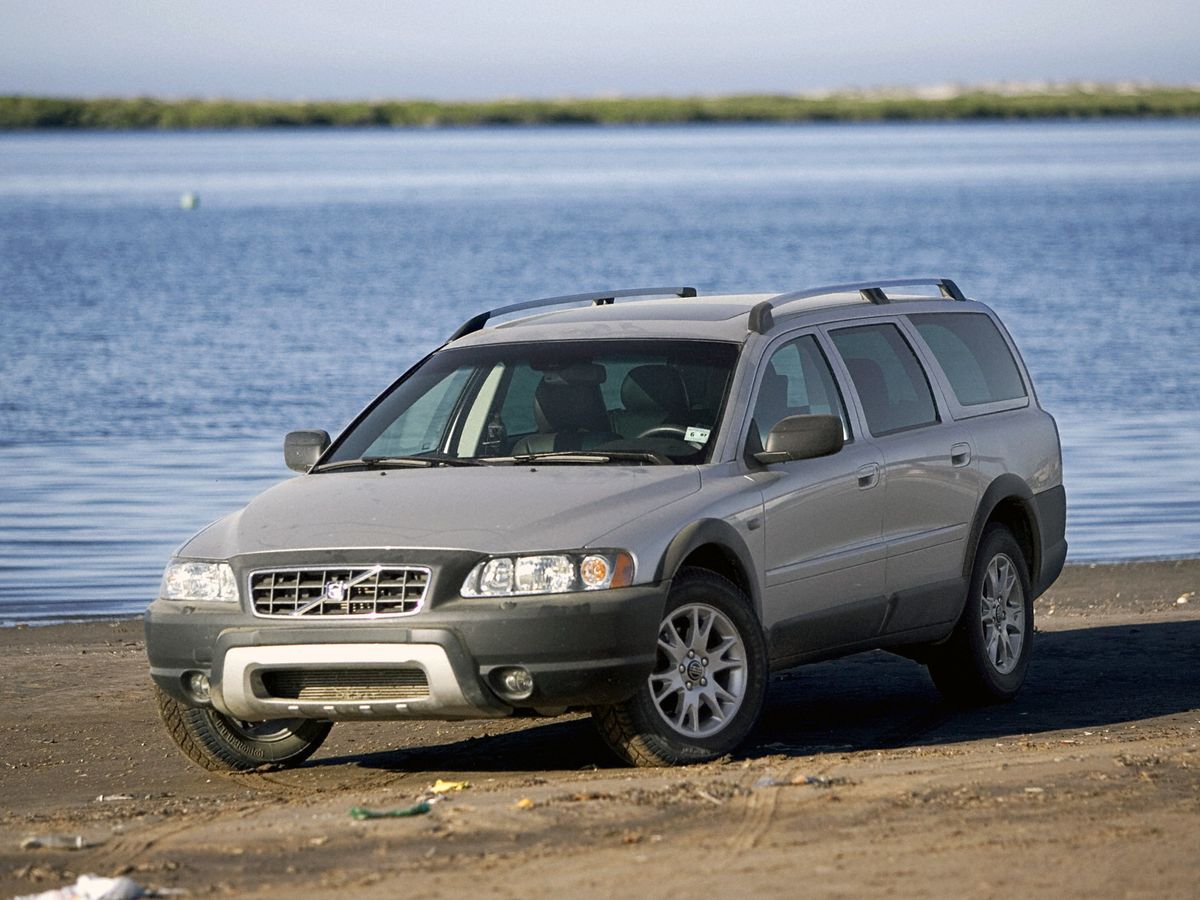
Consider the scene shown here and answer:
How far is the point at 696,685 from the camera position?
8.09m

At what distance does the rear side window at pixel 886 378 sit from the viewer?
30.6 feet

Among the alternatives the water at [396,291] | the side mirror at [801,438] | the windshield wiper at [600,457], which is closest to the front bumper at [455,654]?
the windshield wiper at [600,457]

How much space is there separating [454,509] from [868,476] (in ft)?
6.36

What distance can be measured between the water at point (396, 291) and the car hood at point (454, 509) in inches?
224

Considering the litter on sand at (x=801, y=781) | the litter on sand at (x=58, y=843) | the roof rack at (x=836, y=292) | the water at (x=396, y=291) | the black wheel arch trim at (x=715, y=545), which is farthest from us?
the water at (x=396, y=291)

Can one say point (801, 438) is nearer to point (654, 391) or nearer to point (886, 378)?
point (654, 391)

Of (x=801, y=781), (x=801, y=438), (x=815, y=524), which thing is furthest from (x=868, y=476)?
(x=801, y=781)

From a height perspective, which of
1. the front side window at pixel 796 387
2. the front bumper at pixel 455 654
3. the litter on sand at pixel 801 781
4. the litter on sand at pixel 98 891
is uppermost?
the front side window at pixel 796 387

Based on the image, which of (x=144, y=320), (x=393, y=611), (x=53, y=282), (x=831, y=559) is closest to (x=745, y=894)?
(x=393, y=611)

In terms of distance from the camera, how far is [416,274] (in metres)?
53.6

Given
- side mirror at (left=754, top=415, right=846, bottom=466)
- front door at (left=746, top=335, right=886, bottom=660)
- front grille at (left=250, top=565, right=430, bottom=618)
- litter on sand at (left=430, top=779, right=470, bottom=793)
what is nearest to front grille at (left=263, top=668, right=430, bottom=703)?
front grille at (left=250, top=565, right=430, bottom=618)

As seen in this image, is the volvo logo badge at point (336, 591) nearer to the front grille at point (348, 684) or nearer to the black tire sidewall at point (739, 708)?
the front grille at point (348, 684)

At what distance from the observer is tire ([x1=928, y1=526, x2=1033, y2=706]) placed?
9766mm

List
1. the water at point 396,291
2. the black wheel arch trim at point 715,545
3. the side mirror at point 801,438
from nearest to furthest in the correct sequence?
the black wheel arch trim at point 715,545, the side mirror at point 801,438, the water at point 396,291
